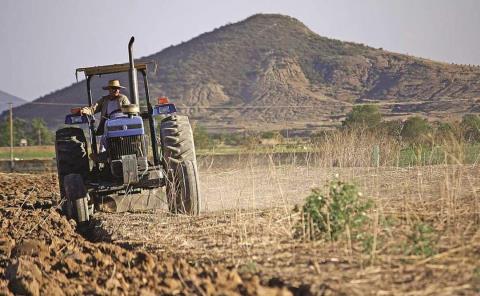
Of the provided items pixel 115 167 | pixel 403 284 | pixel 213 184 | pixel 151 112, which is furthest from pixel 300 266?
pixel 213 184

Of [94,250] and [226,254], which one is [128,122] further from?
[226,254]

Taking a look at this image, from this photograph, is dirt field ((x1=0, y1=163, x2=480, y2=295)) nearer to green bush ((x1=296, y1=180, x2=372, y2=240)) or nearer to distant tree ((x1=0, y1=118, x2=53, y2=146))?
green bush ((x1=296, y1=180, x2=372, y2=240))

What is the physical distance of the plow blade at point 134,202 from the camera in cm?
1141

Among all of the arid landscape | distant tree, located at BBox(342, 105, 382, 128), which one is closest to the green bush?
the arid landscape

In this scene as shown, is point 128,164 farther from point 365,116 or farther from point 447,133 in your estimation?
point 365,116

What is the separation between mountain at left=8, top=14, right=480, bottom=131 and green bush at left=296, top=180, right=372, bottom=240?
49837mm

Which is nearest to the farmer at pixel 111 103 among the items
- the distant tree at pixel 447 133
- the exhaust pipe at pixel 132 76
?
the exhaust pipe at pixel 132 76

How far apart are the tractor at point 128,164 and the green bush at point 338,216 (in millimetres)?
3834

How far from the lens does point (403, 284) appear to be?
538 centimetres

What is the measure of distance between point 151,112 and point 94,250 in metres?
3.88

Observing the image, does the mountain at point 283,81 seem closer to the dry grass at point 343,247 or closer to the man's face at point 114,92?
the man's face at point 114,92

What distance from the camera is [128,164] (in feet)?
34.9

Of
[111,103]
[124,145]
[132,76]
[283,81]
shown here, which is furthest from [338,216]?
[283,81]

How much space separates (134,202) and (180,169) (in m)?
1.24
